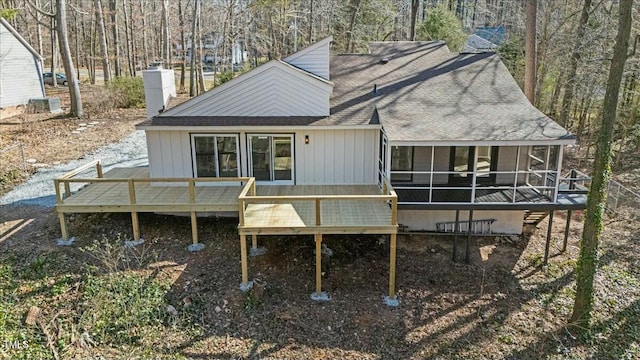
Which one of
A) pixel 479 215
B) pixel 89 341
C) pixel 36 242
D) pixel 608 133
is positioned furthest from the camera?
pixel 479 215

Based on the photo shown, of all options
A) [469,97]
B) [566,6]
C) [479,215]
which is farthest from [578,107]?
[479,215]

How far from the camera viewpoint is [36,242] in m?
11.1

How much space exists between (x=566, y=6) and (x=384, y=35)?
12426 millimetres

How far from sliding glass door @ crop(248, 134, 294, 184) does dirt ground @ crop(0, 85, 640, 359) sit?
1.66m

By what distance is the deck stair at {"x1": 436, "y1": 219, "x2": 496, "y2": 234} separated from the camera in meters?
12.4

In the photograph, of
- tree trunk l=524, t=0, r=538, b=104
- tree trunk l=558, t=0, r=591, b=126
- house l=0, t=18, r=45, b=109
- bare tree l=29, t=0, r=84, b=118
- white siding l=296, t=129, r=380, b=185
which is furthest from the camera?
house l=0, t=18, r=45, b=109

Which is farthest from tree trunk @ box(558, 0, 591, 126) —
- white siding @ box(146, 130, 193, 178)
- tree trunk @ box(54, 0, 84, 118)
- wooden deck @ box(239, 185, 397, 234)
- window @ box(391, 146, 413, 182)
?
tree trunk @ box(54, 0, 84, 118)

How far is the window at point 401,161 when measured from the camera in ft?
40.5

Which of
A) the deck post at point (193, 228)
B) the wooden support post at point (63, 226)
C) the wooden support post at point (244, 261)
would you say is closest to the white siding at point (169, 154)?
the deck post at point (193, 228)

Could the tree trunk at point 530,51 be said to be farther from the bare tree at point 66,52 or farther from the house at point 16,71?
the house at point 16,71

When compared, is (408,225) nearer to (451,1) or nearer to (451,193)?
(451,193)

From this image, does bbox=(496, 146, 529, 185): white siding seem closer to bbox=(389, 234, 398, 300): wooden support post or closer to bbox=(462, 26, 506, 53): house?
bbox=(389, 234, 398, 300): wooden support post

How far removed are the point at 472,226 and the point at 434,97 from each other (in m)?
4.10

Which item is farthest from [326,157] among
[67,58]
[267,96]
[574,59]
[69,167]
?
[67,58]
